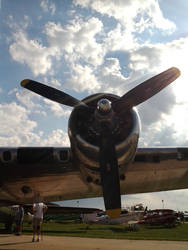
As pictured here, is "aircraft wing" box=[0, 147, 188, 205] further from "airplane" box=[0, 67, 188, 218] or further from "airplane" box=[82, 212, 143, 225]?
"airplane" box=[82, 212, 143, 225]

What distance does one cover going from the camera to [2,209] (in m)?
22.4

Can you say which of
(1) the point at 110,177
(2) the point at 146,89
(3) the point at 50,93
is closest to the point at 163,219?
(2) the point at 146,89

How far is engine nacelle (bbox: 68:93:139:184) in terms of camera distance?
294 inches

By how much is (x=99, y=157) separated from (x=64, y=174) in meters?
2.47

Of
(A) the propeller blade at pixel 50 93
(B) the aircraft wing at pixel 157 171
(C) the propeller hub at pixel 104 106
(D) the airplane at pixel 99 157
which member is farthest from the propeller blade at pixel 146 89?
(B) the aircraft wing at pixel 157 171

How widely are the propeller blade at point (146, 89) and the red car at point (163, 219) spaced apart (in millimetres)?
22805

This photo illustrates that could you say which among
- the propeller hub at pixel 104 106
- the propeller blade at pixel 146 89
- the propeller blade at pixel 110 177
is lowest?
the propeller blade at pixel 110 177

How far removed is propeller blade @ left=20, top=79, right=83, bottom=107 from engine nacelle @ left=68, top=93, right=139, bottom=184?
0.42 m

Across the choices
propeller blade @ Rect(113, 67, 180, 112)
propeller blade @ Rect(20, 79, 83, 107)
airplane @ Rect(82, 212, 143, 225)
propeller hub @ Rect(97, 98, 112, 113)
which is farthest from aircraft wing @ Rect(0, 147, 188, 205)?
airplane @ Rect(82, 212, 143, 225)

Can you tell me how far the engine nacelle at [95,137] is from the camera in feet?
24.5

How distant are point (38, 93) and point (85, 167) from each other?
9.09 feet

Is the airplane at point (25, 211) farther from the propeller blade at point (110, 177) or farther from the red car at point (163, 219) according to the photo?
the propeller blade at point (110, 177)

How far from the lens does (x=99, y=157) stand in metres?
7.24

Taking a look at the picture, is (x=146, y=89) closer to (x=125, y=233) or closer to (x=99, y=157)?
(x=99, y=157)
